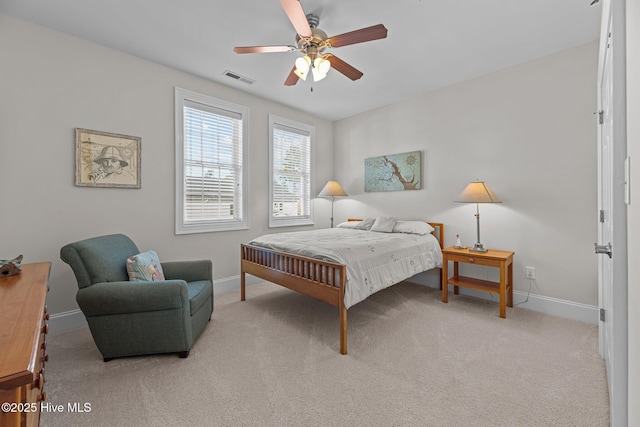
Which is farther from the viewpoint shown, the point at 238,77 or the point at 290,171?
the point at 290,171

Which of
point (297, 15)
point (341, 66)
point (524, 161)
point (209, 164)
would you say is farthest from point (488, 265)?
point (209, 164)

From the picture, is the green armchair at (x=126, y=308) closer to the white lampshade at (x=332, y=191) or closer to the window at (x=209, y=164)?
the window at (x=209, y=164)

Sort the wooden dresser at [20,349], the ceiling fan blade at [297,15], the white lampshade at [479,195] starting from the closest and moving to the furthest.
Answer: the wooden dresser at [20,349] < the ceiling fan blade at [297,15] < the white lampshade at [479,195]

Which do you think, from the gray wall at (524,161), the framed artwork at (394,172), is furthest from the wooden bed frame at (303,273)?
the framed artwork at (394,172)

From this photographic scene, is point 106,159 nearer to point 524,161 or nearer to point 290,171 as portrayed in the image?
point 290,171

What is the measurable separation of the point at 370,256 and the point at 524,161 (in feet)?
6.94

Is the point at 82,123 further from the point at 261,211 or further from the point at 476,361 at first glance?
the point at 476,361

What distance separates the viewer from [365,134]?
4.69 metres

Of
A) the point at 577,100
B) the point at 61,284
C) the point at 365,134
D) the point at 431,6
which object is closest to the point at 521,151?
the point at 577,100

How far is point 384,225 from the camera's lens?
3.89m

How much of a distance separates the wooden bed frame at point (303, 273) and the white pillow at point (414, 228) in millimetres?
1717

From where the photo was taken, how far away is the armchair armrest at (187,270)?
2.67m

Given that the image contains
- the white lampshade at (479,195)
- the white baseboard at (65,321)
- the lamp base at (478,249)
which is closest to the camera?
the white baseboard at (65,321)

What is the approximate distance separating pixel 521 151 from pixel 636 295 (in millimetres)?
2870
